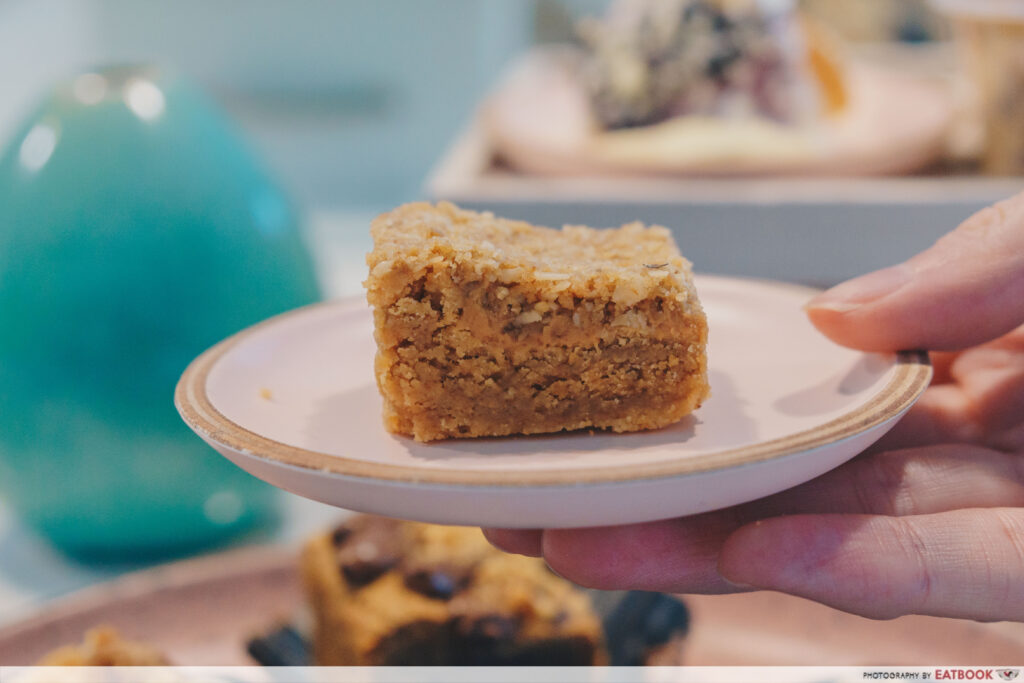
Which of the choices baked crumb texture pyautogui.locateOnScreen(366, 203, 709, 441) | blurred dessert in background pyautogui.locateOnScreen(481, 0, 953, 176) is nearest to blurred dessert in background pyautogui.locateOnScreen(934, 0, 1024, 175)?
blurred dessert in background pyautogui.locateOnScreen(481, 0, 953, 176)

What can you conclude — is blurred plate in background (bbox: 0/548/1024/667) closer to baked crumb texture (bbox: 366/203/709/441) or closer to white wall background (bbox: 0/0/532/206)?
baked crumb texture (bbox: 366/203/709/441)

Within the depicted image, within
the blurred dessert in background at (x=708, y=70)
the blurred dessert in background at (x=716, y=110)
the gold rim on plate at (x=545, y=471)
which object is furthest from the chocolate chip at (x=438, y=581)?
the blurred dessert in background at (x=708, y=70)

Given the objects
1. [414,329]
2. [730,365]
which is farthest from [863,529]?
[414,329]

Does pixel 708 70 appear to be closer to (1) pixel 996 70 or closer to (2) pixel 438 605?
(1) pixel 996 70

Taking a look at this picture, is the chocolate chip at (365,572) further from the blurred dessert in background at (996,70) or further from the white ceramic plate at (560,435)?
the blurred dessert in background at (996,70)

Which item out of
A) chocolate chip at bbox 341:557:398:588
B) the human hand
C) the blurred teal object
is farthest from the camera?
the blurred teal object

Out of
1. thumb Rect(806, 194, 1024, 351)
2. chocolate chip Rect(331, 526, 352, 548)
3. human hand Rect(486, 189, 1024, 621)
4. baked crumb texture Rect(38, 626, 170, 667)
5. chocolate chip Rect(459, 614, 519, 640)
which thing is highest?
thumb Rect(806, 194, 1024, 351)

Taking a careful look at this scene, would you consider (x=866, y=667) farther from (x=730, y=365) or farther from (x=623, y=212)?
(x=623, y=212)
